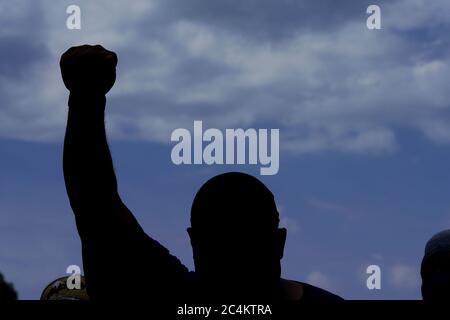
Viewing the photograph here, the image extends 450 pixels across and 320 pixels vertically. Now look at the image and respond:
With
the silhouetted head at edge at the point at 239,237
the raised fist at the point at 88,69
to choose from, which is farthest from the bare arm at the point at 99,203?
the silhouetted head at edge at the point at 239,237

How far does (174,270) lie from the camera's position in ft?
8.86

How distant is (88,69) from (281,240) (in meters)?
0.95

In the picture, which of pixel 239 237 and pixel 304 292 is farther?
pixel 304 292

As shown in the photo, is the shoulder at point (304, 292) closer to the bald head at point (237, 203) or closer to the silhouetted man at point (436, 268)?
the bald head at point (237, 203)

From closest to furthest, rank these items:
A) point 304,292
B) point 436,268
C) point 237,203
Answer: point 237,203, point 304,292, point 436,268

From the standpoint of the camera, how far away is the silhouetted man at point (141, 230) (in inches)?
101

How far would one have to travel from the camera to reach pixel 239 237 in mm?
2588

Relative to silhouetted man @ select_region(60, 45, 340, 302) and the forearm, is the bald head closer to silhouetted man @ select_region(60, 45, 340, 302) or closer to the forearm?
silhouetted man @ select_region(60, 45, 340, 302)

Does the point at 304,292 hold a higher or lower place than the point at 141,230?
lower

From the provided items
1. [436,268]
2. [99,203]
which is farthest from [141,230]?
[436,268]

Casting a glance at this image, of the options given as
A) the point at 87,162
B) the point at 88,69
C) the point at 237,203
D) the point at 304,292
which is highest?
the point at 88,69

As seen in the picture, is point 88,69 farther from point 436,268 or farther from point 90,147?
point 436,268

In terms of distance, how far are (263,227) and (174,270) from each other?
0.39 metres
